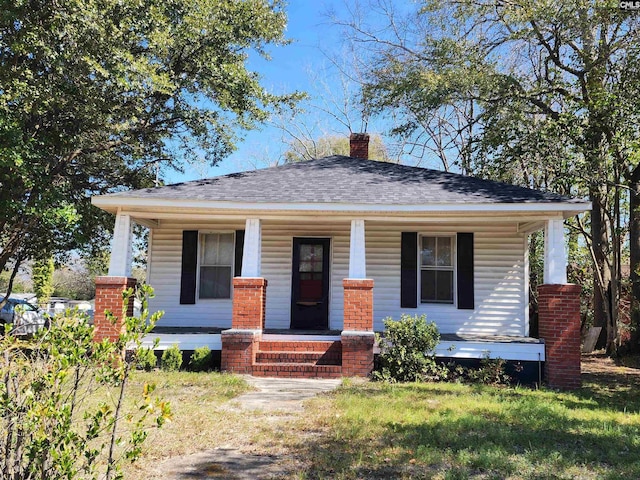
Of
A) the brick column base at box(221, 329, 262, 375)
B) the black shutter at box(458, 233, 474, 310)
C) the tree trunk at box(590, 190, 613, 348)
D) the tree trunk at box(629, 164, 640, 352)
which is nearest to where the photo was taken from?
the brick column base at box(221, 329, 262, 375)

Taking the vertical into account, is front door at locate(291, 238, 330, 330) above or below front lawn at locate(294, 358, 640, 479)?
above

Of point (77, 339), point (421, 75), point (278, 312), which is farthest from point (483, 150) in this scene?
point (77, 339)

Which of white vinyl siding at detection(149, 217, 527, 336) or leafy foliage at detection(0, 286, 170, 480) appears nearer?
leafy foliage at detection(0, 286, 170, 480)

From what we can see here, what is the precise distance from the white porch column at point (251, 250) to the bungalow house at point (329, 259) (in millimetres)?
22

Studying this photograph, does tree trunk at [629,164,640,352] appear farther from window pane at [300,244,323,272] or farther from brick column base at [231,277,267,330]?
brick column base at [231,277,267,330]

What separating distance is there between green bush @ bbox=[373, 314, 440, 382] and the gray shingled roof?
2218mm

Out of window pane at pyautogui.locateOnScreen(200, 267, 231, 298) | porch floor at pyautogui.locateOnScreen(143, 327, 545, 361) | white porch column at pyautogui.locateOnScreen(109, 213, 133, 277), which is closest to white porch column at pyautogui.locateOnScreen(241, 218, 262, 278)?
porch floor at pyautogui.locateOnScreen(143, 327, 545, 361)

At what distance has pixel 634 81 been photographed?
10023 millimetres

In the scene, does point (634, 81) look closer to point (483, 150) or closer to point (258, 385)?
point (483, 150)

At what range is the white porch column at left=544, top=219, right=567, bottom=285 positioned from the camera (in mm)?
8383

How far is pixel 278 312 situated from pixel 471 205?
4.68 meters

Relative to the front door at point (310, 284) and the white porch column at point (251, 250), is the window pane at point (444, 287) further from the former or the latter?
the white porch column at point (251, 250)

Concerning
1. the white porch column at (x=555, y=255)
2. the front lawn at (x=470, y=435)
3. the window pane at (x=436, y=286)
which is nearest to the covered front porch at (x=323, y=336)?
the white porch column at (x=555, y=255)

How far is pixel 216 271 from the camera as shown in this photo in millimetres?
10797
